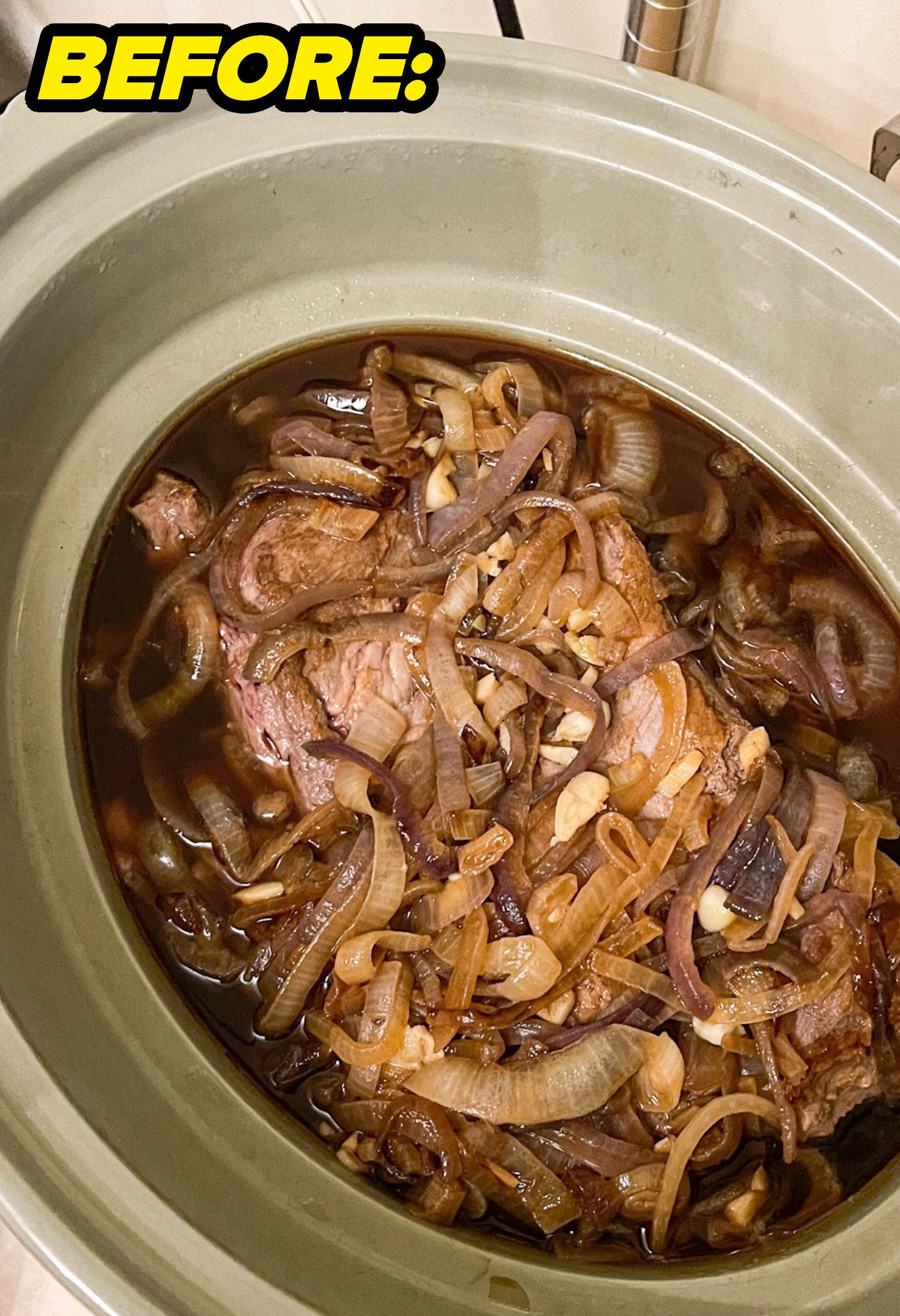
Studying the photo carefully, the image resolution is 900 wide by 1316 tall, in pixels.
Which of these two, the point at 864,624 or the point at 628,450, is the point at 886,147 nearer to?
the point at 628,450

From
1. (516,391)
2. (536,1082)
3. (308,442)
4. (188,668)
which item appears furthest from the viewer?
(516,391)

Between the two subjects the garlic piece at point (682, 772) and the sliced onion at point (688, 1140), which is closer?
the sliced onion at point (688, 1140)

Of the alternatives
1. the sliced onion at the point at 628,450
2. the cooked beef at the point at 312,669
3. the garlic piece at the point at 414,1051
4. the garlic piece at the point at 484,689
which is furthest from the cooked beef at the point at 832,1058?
the sliced onion at the point at 628,450

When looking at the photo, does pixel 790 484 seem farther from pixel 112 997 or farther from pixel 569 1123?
pixel 112 997

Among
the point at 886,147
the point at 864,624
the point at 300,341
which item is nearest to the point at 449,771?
the point at 864,624

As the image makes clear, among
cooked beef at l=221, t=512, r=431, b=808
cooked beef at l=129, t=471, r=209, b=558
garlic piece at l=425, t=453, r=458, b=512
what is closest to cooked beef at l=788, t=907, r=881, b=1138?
cooked beef at l=221, t=512, r=431, b=808

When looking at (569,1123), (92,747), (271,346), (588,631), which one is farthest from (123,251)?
(569,1123)

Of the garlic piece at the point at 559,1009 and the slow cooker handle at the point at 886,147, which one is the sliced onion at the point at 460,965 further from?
the slow cooker handle at the point at 886,147
